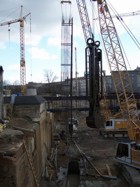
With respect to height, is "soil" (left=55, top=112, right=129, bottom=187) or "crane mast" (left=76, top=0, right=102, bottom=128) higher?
"crane mast" (left=76, top=0, right=102, bottom=128)

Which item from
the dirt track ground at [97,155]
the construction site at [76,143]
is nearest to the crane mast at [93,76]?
the construction site at [76,143]

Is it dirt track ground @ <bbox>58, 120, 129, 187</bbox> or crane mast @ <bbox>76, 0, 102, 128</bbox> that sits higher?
crane mast @ <bbox>76, 0, 102, 128</bbox>

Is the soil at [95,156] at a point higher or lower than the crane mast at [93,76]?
lower

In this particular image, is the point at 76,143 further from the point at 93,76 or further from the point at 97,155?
the point at 93,76

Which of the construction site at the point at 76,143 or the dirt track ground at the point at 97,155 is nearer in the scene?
the construction site at the point at 76,143

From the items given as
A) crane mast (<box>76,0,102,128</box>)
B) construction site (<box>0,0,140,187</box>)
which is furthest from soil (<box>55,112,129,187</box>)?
crane mast (<box>76,0,102,128</box>)

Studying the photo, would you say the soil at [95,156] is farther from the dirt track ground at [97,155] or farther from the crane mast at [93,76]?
the crane mast at [93,76]

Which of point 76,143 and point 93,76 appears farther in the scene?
point 76,143

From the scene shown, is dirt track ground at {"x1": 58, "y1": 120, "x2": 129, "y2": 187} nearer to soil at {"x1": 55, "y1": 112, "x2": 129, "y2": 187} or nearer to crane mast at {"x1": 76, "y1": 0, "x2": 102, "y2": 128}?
soil at {"x1": 55, "y1": 112, "x2": 129, "y2": 187}

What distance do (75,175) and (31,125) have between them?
702cm

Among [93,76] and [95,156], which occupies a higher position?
[93,76]

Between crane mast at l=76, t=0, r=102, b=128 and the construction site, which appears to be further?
crane mast at l=76, t=0, r=102, b=128

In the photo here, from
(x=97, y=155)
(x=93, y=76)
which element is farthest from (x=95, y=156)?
(x=93, y=76)

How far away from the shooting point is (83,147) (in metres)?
27.2
